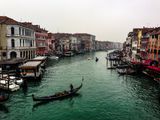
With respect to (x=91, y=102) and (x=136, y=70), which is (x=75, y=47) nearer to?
(x=136, y=70)

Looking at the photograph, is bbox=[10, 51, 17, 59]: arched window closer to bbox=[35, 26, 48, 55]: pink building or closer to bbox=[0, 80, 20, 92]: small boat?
bbox=[0, 80, 20, 92]: small boat

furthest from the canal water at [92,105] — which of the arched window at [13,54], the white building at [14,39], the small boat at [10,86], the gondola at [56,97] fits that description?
the arched window at [13,54]

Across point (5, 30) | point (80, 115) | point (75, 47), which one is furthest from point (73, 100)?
point (75, 47)

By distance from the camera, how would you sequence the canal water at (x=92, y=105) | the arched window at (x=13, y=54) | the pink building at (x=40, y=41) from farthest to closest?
the pink building at (x=40, y=41), the arched window at (x=13, y=54), the canal water at (x=92, y=105)

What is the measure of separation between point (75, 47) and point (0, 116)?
14424 centimetres

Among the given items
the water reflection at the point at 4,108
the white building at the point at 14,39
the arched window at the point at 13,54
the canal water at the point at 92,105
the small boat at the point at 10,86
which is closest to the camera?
the canal water at the point at 92,105

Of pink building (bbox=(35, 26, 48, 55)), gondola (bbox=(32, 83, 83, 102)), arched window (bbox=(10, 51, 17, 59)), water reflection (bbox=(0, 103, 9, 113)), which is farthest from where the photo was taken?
pink building (bbox=(35, 26, 48, 55))

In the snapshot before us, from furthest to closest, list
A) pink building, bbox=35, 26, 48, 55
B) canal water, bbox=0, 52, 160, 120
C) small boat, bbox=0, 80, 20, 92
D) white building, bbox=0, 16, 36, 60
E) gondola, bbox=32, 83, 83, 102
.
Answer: pink building, bbox=35, 26, 48, 55, white building, bbox=0, 16, 36, 60, small boat, bbox=0, 80, 20, 92, gondola, bbox=32, 83, 83, 102, canal water, bbox=0, 52, 160, 120

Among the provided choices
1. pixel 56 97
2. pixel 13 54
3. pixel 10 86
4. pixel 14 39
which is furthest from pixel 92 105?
pixel 13 54

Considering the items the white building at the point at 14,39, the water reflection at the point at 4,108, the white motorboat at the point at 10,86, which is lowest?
the water reflection at the point at 4,108

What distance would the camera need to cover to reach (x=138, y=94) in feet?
112

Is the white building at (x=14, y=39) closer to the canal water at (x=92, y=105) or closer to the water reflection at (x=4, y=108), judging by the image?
the canal water at (x=92, y=105)

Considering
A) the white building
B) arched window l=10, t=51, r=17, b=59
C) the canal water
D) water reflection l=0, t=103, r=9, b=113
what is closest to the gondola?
the canal water

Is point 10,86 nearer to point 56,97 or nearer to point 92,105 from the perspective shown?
point 56,97
